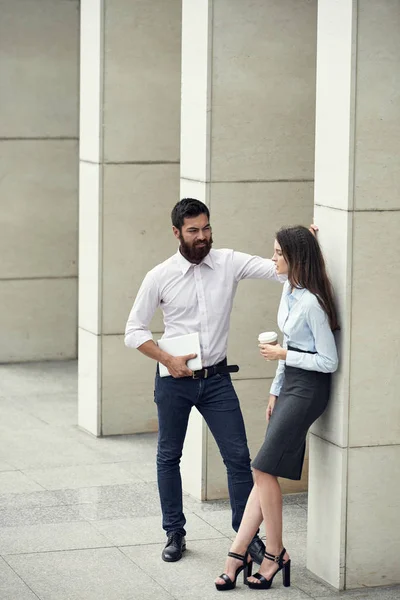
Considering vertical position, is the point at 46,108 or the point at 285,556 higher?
the point at 46,108

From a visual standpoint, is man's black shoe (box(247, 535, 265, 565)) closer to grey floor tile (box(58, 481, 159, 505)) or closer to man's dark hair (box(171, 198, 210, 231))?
grey floor tile (box(58, 481, 159, 505))

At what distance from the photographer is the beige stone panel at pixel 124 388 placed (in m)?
11.2

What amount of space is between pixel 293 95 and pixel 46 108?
5662 mm

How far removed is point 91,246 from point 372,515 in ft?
15.2

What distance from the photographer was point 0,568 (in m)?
7.70

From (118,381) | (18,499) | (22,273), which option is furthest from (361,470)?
(22,273)

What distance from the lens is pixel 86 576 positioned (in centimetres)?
757

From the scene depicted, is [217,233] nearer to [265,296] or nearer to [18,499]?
[265,296]

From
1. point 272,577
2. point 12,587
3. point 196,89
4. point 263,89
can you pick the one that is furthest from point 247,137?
point 12,587

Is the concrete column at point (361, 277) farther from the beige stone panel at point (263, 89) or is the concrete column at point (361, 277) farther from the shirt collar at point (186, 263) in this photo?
the beige stone panel at point (263, 89)

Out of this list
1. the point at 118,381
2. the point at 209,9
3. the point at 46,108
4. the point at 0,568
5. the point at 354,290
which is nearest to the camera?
the point at 354,290

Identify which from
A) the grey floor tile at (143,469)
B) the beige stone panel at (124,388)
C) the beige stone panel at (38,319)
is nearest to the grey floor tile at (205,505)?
the grey floor tile at (143,469)

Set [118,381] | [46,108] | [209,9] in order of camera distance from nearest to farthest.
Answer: [209,9] → [118,381] → [46,108]

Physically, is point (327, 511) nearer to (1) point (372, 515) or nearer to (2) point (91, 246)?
(1) point (372, 515)
